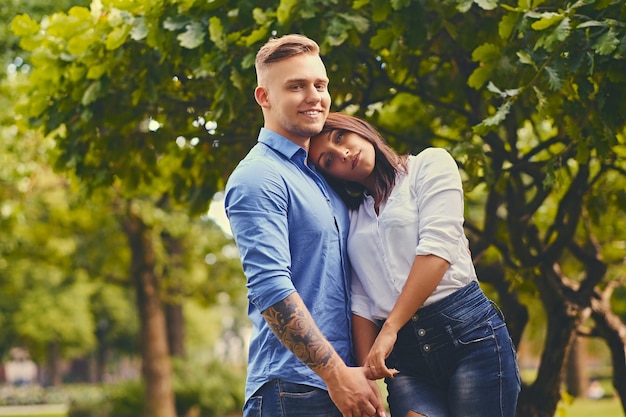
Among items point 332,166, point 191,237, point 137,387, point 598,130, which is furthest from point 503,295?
point 137,387

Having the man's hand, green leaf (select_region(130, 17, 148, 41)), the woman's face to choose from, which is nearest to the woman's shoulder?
the woman's face

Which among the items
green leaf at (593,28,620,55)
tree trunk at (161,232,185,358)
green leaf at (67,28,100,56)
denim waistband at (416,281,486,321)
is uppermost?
tree trunk at (161,232,185,358)

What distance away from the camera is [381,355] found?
334 cm

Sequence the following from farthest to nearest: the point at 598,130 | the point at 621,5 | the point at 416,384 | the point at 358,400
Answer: the point at 598,130 < the point at 621,5 < the point at 416,384 < the point at 358,400

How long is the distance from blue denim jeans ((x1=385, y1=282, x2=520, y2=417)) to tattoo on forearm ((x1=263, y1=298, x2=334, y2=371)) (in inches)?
17.7

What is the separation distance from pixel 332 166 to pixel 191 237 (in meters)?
15.9

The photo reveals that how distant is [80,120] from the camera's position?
21.2 feet

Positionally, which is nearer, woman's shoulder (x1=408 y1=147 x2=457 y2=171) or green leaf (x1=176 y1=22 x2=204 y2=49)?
woman's shoulder (x1=408 y1=147 x2=457 y2=171)

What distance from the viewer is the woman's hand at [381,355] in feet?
10.9

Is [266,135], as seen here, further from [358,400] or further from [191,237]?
[191,237]

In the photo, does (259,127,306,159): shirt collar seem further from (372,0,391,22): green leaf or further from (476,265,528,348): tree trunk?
(476,265,528,348): tree trunk

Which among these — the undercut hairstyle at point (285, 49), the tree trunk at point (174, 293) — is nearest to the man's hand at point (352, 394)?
the undercut hairstyle at point (285, 49)

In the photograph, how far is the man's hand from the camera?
10.7 feet

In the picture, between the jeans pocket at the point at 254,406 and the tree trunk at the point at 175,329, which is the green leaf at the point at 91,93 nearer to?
the jeans pocket at the point at 254,406
